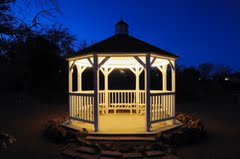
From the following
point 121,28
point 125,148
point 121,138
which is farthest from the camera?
point 121,28

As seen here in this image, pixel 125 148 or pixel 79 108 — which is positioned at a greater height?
pixel 79 108

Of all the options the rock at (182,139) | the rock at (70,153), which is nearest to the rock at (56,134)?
the rock at (70,153)

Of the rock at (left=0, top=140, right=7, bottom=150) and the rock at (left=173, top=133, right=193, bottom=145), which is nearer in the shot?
the rock at (left=0, top=140, right=7, bottom=150)

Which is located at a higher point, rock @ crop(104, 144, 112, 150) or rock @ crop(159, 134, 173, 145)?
rock @ crop(159, 134, 173, 145)

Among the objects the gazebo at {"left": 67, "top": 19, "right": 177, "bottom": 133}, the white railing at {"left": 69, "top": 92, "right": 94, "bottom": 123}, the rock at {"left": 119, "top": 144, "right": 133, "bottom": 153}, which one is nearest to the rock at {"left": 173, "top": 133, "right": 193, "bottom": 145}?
the gazebo at {"left": 67, "top": 19, "right": 177, "bottom": 133}

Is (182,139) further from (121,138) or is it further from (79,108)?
(79,108)

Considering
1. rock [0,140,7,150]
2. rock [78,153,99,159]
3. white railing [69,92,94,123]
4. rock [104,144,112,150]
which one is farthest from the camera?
white railing [69,92,94,123]

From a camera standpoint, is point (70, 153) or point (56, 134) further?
point (56, 134)

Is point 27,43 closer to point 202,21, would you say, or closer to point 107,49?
point 107,49

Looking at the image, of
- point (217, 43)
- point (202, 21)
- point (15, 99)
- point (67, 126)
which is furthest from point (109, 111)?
point (217, 43)

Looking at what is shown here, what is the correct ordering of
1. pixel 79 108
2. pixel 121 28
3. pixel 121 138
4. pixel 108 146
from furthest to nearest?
1. pixel 121 28
2. pixel 79 108
3. pixel 121 138
4. pixel 108 146

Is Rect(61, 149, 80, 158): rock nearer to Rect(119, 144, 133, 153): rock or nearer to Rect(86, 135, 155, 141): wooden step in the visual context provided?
Rect(86, 135, 155, 141): wooden step

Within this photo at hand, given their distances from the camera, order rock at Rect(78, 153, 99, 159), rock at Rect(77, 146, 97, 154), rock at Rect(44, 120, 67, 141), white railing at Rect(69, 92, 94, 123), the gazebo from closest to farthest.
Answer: rock at Rect(78, 153, 99, 159), rock at Rect(77, 146, 97, 154), rock at Rect(44, 120, 67, 141), the gazebo, white railing at Rect(69, 92, 94, 123)

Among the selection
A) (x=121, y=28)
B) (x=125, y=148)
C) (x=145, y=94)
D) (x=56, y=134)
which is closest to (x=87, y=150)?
(x=125, y=148)
